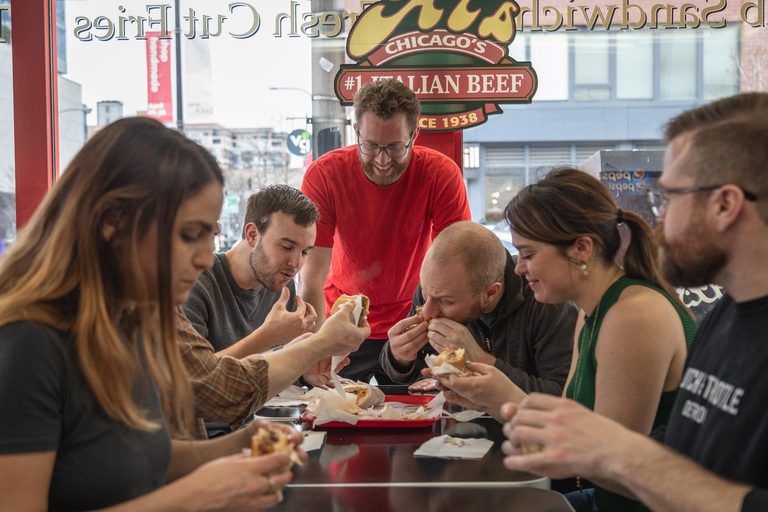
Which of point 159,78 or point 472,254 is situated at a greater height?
point 159,78

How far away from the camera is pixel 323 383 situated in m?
2.59

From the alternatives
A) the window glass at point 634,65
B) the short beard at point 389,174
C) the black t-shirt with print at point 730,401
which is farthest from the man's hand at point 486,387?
the window glass at point 634,65

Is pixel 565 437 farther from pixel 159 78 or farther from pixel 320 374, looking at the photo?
pixel 159 78

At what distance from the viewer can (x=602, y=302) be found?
6.29 ft

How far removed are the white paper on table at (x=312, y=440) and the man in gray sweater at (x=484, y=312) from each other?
69 centimetres

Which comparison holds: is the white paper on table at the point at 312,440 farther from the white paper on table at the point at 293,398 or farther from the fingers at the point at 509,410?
the fingers at the point at 509,410

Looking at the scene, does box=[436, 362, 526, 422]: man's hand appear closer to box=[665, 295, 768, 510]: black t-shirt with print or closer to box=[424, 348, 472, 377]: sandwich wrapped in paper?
box=[424, 348, 472, 377]: sandwich wrapped in paper

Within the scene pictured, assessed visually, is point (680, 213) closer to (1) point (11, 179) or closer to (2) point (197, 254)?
(2) point (197, 254)

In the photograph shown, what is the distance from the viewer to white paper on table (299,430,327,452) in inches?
72.7

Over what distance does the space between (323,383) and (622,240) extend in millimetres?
1212

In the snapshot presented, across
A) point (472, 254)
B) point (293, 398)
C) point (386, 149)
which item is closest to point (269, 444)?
point (293, 398)

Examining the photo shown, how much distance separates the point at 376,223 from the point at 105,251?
2.28 meters

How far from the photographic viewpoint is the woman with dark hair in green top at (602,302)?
5.55 ft

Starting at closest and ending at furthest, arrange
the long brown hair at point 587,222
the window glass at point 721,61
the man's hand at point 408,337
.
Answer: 1. the long brown hair at point 587,222
2. the man's hand at point 408,337
3. the window glass at point 721,61
